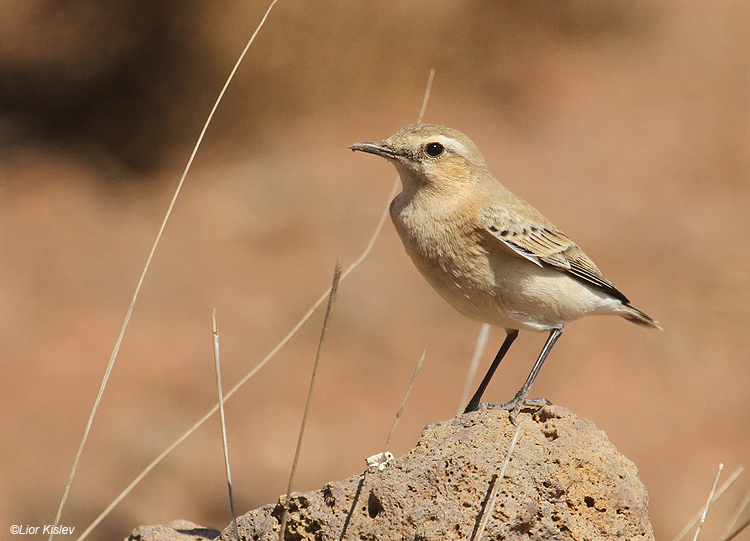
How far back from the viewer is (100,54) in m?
18.0

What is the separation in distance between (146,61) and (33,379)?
792cm

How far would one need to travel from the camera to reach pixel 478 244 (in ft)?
17.4

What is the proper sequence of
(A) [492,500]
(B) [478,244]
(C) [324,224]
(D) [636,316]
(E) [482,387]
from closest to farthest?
(A) [492,500]
(B) [478,244]
(E) [482,387]
(D) [636,316]
(C) [324,224]

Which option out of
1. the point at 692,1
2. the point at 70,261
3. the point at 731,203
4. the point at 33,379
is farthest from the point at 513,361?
the point at 692,1

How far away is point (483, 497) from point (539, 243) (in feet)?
6.89

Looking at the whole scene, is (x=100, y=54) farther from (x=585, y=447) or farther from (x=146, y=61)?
(x=585, y=447)

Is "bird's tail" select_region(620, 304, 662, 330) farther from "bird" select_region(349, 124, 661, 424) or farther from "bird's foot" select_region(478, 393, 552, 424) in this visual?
"bird's foot" select_region(478, 393, 552, 424)

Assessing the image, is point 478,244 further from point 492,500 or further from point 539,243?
point 492,500

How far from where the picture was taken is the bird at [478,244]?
208 inches

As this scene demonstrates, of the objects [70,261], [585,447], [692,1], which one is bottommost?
[585,447]

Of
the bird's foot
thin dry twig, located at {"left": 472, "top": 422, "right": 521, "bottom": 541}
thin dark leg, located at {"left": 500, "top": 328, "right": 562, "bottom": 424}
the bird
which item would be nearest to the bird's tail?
the bird

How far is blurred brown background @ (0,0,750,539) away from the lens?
12.5m

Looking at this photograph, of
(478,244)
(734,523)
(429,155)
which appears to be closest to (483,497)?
(734,523)

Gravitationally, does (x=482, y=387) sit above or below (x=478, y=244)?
below
